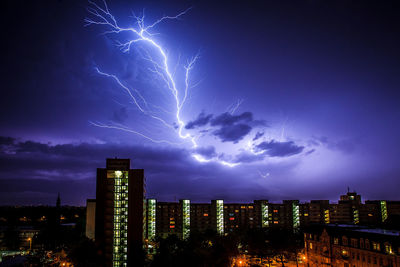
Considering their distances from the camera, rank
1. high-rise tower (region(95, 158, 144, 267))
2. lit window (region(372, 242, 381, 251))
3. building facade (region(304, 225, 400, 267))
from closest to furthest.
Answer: building facade (region(304, 225, 400, 267))
lit window (region(372, 242, 381, 251))
high-rise tower (region(95, 158, 144, 267))

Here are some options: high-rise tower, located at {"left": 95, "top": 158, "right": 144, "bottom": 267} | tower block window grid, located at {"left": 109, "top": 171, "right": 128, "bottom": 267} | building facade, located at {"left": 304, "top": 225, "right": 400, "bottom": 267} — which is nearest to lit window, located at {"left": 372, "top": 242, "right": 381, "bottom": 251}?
building facade, located at {"left": 304, "top": 225, "right": 400, "bottom": 267}

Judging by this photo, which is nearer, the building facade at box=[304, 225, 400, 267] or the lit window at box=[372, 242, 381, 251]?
the building facade at box=[304, 225, 400, 267]

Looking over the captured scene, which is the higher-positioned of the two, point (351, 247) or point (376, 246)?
point (376, 246)

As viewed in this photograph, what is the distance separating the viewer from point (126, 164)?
54.5 metres

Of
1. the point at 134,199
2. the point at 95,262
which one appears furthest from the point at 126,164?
the point at 95,262

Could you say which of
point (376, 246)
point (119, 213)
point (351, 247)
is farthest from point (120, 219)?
point (376, 246)

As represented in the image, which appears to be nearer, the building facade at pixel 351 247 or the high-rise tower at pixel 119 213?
the building facade at pixel 351 247

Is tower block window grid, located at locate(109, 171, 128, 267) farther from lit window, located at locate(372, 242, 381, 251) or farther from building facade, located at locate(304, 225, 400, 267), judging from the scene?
lit window, located at locate(372, 242, 381, 251)

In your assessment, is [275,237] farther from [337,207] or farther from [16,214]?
[16,214]

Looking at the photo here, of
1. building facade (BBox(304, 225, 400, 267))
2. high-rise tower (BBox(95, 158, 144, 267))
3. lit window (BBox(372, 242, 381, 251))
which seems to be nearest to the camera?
building facade (BBox(304, 225, 400, 267))

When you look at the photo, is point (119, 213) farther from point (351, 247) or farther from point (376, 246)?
point (376, 246)

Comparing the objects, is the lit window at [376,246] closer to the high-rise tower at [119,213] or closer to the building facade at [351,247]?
the building facade at [351,247]

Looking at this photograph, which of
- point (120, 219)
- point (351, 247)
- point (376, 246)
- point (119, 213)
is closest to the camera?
point (376, 246)

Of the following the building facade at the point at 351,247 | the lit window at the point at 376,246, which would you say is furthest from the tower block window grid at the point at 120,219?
the lit window at the point at 376,246
